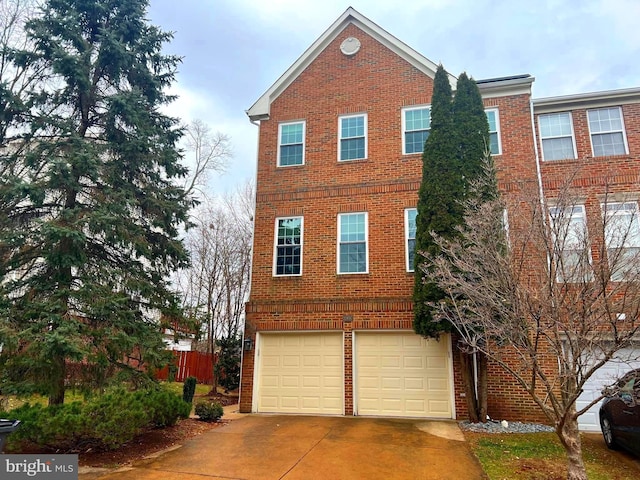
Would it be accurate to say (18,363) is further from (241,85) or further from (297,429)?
(241,85)

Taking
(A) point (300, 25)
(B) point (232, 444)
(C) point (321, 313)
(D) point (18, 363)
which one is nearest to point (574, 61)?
(A) point (300, 25)

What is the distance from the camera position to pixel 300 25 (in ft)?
48.0

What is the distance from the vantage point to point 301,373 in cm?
1109

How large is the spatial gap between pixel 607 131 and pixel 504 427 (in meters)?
8.42

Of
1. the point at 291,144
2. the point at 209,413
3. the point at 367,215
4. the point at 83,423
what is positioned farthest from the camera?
the point at 291,144

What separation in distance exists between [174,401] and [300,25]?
42.4 ft

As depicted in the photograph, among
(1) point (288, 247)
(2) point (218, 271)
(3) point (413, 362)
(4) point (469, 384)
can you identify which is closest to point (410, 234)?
(3) point (413, 362)

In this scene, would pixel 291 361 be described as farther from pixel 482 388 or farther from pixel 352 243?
pixel 482 388

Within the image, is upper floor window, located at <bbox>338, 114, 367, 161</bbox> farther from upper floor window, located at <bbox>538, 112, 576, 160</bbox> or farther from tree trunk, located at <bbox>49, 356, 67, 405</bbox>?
tree trunk, located at <bbox>49, 356, 67, 405</bbox>

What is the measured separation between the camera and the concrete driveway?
5785 mm

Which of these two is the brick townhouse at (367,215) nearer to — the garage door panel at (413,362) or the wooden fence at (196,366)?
the garage door panel at (413,362)

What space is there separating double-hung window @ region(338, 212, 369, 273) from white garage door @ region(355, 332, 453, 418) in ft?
6.07

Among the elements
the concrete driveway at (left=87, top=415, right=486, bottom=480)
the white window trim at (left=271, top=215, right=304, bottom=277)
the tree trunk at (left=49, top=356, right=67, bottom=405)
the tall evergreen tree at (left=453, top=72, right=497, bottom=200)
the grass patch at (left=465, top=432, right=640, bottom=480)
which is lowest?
the concrete driveway at (left=87, top=415, right=486, bottom=480)

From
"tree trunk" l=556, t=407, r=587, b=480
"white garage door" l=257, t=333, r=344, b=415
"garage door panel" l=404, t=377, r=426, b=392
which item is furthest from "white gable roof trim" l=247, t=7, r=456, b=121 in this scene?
"tree trunk" l=556, t=407, r=587, b=480
